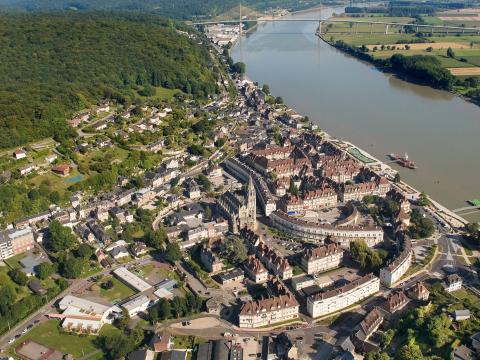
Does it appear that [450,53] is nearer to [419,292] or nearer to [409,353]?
[419,292]

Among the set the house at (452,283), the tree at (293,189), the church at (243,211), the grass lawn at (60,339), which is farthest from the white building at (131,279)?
the house at (452,283)

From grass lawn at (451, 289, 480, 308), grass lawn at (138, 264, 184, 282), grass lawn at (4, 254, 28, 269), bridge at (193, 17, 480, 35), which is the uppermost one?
bridge at (193, 17, 480, 35)

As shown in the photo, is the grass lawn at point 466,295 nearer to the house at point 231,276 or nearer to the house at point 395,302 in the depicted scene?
the house at point 395,302

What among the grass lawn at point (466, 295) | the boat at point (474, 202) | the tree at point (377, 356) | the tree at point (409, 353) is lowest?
the grass lawn at point (466, 295)

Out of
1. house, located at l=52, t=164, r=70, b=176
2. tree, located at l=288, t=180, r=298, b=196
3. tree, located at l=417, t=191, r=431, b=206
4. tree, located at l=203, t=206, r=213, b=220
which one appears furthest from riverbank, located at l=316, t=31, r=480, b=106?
house, located at l=52, t=164, r=70, b=176

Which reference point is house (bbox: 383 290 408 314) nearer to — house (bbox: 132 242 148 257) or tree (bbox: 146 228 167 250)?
tree (bbox: 146 228 167 250)

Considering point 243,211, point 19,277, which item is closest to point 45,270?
point 19,277

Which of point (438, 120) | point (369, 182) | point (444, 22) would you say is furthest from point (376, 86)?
point (444, 22)
